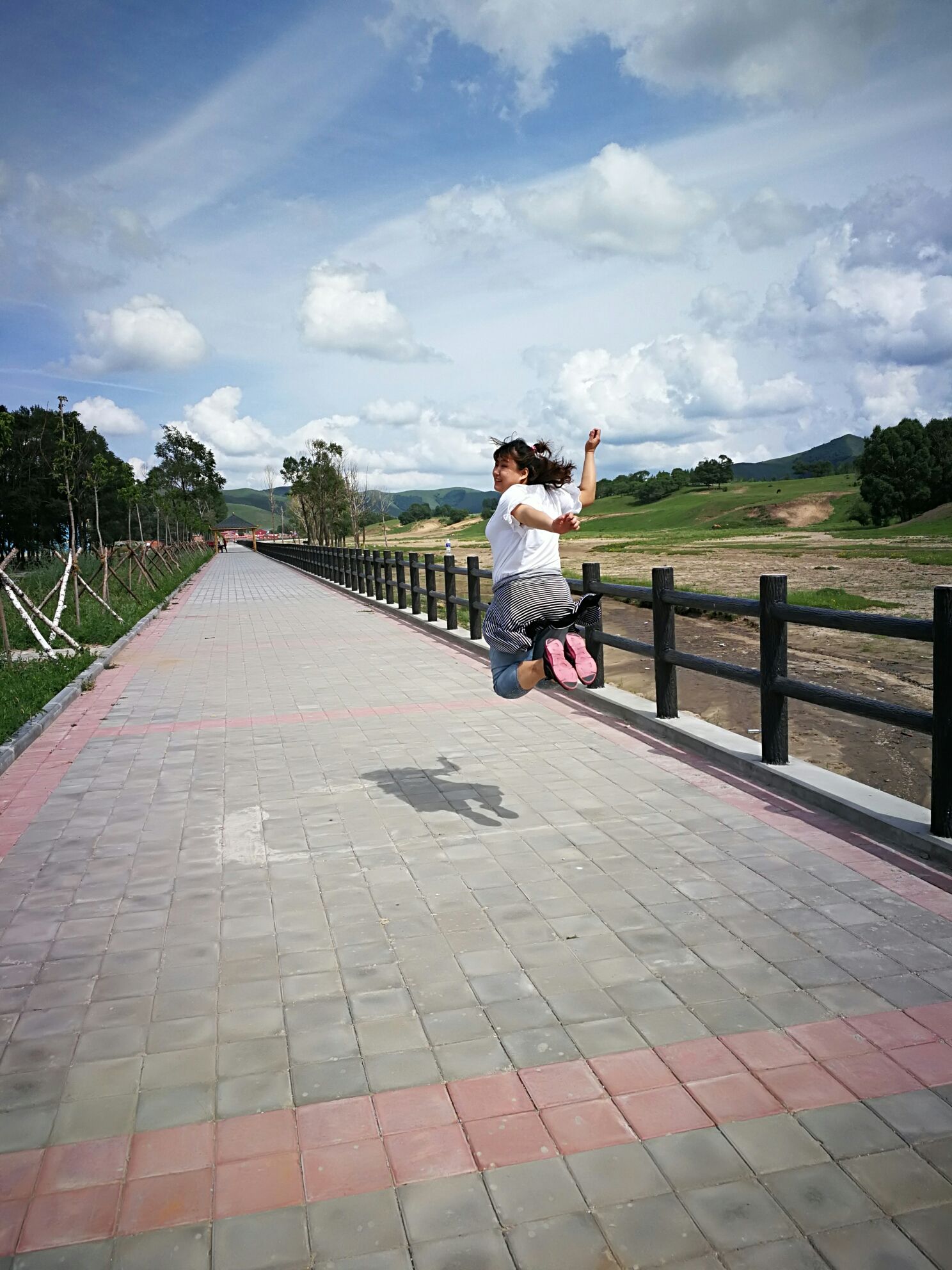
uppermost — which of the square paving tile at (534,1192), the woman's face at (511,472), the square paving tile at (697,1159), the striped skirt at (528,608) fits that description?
the woman's face at (511,472)

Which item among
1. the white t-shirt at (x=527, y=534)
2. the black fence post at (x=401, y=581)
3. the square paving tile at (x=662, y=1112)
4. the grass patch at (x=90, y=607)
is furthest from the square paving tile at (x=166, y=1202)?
the black fence post at (x=401, y=581)

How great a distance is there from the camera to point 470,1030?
3359 millimetres

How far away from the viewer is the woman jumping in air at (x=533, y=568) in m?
5.09

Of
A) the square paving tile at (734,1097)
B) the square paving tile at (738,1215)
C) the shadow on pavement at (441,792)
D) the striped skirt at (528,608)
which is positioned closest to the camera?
the square paving tile at (738,1215)

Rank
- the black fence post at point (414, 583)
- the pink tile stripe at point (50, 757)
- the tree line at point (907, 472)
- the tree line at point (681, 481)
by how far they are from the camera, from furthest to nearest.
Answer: the tree line at point (681, 481)
the tree line at point (907, 472)
the black fence post at point (414, 583)
the pink tile stripe at point (50, 757)

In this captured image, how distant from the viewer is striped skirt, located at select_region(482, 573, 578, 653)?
17.3 ft

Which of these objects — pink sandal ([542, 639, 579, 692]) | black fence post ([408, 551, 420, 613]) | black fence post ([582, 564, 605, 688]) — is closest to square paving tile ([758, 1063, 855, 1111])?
pink sandal ([542, 639, 579, 692])

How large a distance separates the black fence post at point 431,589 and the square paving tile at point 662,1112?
12978 mm

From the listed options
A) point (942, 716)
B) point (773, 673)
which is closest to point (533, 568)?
point (773, 673)

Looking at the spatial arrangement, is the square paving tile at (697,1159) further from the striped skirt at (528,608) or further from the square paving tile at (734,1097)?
the striped skirt at (528,608)

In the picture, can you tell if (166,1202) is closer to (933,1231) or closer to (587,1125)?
(587,1125)

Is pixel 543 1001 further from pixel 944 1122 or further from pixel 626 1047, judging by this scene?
pixel 944 1122

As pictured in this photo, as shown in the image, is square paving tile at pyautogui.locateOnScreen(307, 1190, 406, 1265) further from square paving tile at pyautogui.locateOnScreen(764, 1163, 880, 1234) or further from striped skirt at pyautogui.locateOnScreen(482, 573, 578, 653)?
striped skirt at pyautogui.locateOnScreen(482, 573, 578, 653)

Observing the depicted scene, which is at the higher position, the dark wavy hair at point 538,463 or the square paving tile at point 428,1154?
the dark wavy hair at point 538,463
